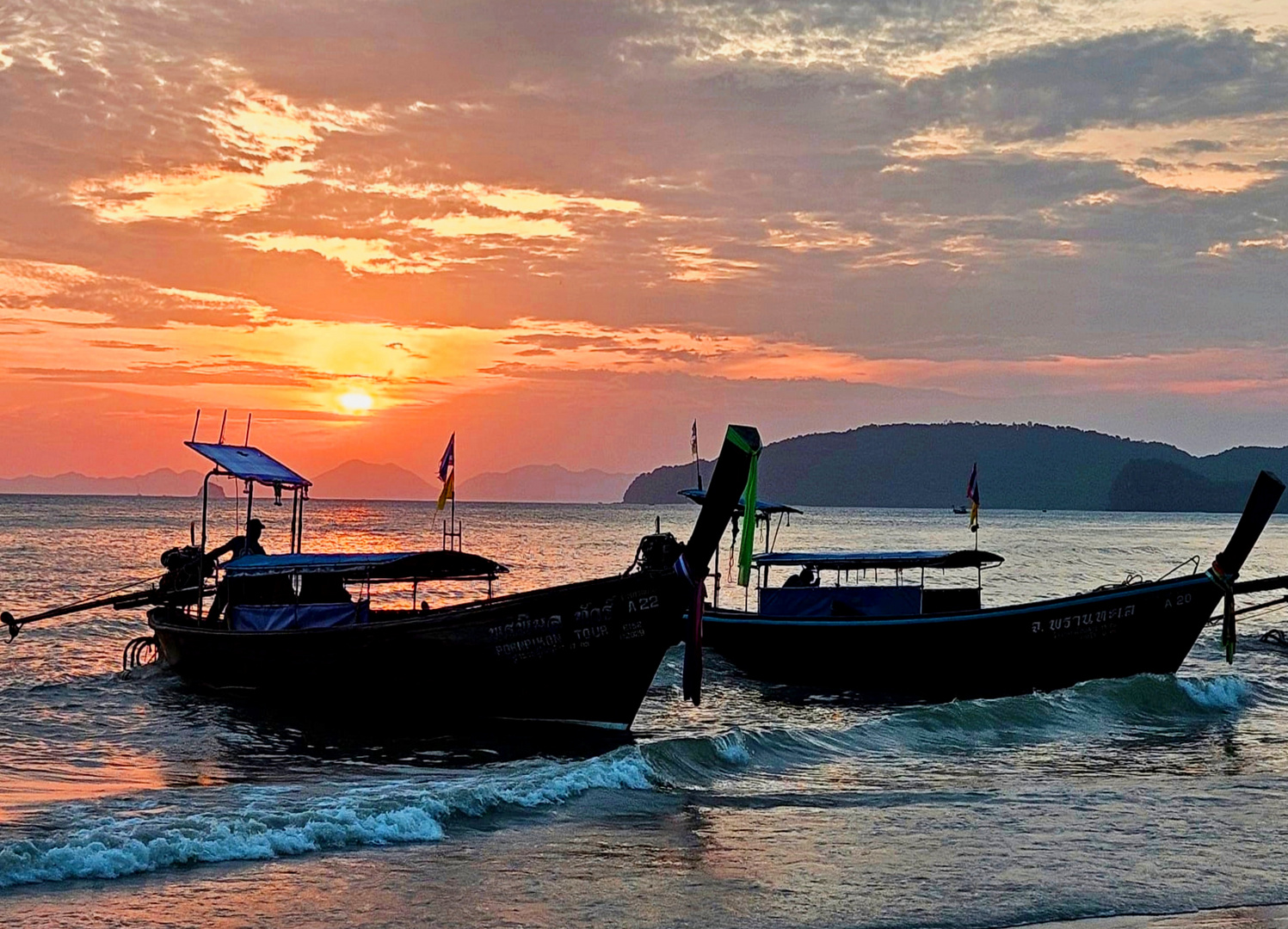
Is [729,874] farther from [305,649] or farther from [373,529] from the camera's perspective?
[373,529]

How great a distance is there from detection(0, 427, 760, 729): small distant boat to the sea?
631 millimetres

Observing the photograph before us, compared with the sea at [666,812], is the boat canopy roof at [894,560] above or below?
above

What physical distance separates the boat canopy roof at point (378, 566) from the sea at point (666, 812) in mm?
2047

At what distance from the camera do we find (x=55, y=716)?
23.2 metres

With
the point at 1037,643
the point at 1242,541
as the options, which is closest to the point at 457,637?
the point at 1037,643

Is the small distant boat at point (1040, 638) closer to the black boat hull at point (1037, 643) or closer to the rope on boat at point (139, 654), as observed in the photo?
the black boat hull at point (1037, 643)

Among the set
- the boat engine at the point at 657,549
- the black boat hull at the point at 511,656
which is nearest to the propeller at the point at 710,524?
the black boat hull at the point at 511,656

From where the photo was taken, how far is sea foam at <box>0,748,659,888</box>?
12.2m

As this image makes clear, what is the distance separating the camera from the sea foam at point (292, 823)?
1220cm

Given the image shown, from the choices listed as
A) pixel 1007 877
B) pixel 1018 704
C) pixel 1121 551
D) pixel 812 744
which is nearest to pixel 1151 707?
pixel 1018 704

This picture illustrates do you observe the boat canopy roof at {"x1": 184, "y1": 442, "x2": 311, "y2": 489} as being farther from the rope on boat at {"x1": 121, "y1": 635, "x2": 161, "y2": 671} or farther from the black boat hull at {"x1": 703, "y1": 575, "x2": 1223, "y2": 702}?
the black boat hull at {"x1": 703, "y1": 575, "x2": 1223, "y2": 702}

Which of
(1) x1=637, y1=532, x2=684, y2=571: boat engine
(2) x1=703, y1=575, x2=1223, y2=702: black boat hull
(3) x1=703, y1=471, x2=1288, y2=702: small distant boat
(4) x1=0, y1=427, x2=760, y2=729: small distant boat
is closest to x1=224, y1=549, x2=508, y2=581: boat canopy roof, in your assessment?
(4) x1=0, y1=427, x2=760, y2=729: small distant boat

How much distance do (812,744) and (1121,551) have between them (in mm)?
94661

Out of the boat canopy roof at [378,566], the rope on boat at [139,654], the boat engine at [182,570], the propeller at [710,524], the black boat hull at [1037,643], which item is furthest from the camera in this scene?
the rope on boat at [139,654]
